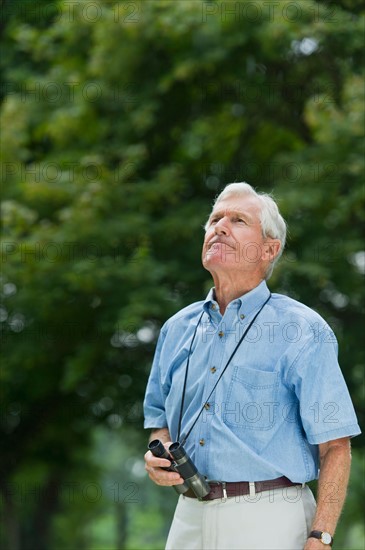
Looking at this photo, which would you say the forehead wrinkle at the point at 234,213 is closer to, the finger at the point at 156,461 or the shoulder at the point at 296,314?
the shoulder at the point at 296,314

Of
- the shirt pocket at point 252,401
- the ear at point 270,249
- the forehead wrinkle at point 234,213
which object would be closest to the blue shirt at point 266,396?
the shirt pocket at point 252,401

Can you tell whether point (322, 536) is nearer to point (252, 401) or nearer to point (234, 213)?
point (252, 401)

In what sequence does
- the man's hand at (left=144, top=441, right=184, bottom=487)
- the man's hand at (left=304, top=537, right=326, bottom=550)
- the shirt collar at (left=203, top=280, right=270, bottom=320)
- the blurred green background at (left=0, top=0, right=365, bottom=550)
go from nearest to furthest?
1. the man's hand at (left=304, top=537, right=326, bottom=550)
2. the man's hand at (left=144, top=441, right=184, bottom=487)
3. the shirt collar at (left=203, top=280, right=270, bottom=320)
4. the blurred green background at (left=0, top=0, right=365, bottom=550)

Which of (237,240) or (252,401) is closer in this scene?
(252,401)

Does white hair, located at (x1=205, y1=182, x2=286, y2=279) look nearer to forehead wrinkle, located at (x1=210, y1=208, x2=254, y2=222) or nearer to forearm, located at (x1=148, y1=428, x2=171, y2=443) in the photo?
forehead wrinkle, located at (x1=210, y1=208, x2=254, y2=222)

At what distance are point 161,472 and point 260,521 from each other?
292 millimetres

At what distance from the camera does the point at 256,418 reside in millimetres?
2305

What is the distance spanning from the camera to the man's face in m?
2.48

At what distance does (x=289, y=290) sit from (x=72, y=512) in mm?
7681

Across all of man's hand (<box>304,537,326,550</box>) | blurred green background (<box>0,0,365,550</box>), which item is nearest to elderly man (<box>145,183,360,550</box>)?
man's hand (<box>304,537,326,550</box>)

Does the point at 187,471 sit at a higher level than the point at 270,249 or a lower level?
lower

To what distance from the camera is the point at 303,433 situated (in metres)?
2.33

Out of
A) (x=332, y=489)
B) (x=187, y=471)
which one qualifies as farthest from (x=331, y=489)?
(x=187, y=471)

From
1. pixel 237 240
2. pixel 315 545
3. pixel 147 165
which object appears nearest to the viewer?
pixel 315 545
